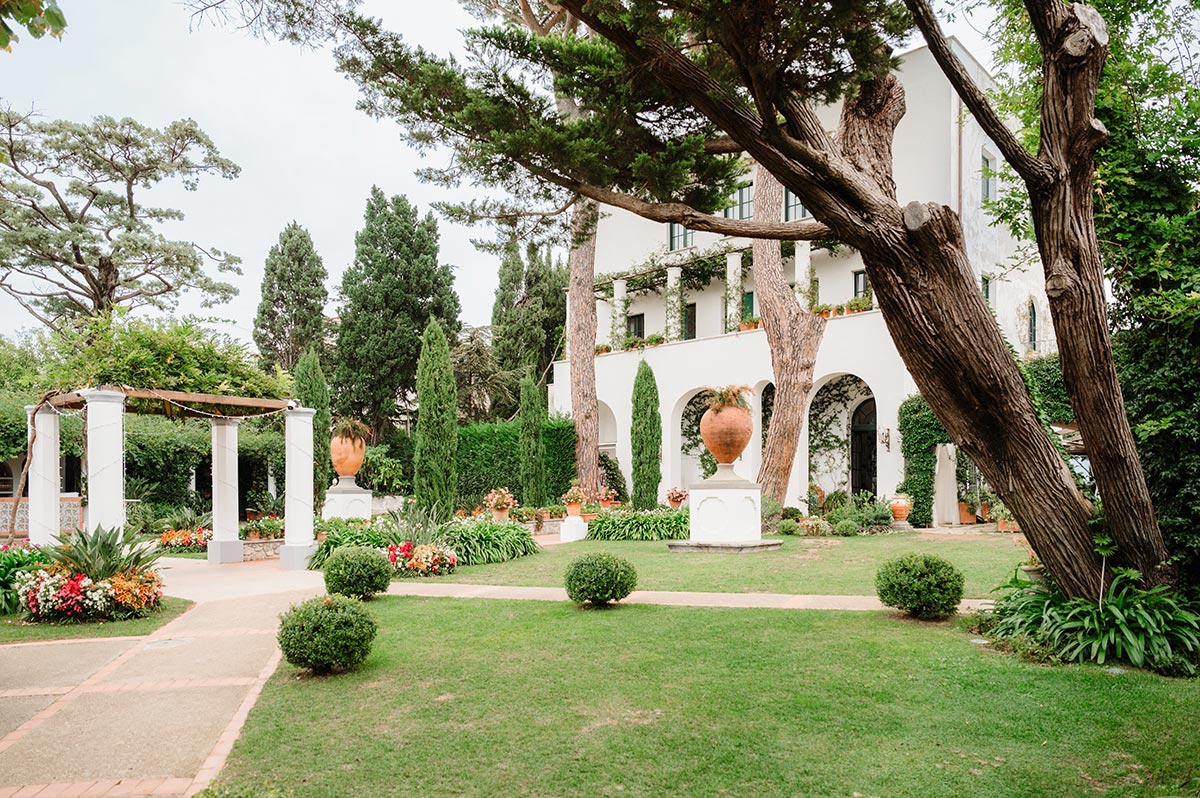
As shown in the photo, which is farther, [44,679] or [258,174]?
[258,174]

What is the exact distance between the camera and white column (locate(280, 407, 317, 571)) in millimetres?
12367

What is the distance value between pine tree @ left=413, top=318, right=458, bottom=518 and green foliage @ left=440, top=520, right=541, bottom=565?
1755 mm

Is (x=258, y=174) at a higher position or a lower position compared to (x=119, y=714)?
higher

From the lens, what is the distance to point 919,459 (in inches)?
692

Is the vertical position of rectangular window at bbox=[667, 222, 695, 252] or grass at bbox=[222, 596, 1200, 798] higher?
rectangular window at bbox=[667, 222, 695, 252]

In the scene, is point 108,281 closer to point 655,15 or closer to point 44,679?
point 44,679

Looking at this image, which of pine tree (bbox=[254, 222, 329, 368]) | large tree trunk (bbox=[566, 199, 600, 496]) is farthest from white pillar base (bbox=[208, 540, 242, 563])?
pine tree (bbox=[254, 222, 329, 368])

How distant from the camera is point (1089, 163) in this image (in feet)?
17.2

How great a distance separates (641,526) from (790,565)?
5.46m

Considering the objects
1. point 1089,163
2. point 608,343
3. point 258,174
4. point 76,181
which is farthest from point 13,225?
point 1089,163

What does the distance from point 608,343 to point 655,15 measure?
66.0ft

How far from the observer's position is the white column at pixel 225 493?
13617 mm

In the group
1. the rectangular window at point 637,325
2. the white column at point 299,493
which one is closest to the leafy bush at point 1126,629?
the white column at point 299,493

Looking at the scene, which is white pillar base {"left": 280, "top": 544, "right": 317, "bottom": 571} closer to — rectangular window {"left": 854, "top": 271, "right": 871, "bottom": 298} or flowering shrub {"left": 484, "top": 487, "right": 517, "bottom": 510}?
flowering shrub {"left": 484, "top": 487, "right": 517, "bottom": 510}
